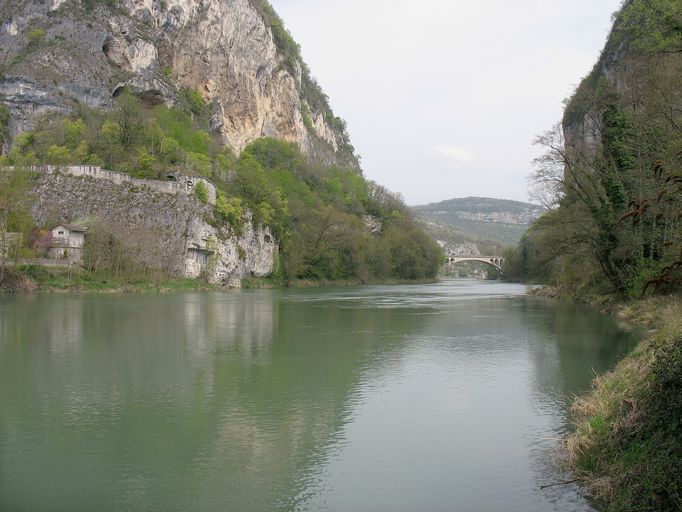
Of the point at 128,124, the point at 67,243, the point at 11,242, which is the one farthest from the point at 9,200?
the point at 128,124

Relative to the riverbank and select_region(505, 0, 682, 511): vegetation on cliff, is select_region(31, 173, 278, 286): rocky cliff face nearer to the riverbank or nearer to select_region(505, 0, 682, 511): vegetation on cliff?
the riverbank

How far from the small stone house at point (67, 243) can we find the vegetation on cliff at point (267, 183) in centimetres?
248

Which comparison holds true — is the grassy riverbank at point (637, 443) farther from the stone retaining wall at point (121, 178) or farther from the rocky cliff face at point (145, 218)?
the stone retaining wall at point (121, 178)

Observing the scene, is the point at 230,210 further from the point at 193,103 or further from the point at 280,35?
the point at 280,35

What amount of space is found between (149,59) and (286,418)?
83.3 metres

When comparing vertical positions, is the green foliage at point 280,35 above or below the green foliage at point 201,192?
above

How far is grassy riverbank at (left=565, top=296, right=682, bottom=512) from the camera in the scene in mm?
6805

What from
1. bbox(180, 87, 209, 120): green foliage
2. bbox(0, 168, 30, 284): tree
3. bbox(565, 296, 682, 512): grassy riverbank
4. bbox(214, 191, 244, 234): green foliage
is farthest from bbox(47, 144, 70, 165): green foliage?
bbox(565, 296, 682, 512): grassy riverbank

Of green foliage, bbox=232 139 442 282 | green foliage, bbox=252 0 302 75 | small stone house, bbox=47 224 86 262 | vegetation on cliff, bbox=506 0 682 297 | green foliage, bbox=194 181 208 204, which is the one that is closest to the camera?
vegetation on cliff, bbox=506 0 682 297

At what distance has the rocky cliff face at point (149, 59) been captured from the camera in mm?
75875

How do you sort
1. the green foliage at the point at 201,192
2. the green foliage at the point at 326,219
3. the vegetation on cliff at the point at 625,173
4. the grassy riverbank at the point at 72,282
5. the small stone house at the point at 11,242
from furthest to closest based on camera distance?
the green foliage at the point at 326,219 < the green foliage at the point at 201,192 < the small stone house at the point at 11,242 < the grassy riverbank at the point at 72,282 < the vegetation on cliff at the point at 625,173

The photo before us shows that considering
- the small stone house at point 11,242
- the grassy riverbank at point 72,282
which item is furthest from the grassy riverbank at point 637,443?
the small stone house at point 11,242

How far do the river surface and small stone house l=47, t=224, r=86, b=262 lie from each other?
34198 mm

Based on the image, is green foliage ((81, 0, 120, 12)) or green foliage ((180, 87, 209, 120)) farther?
green foliage ((180, 87, 209, 120))
